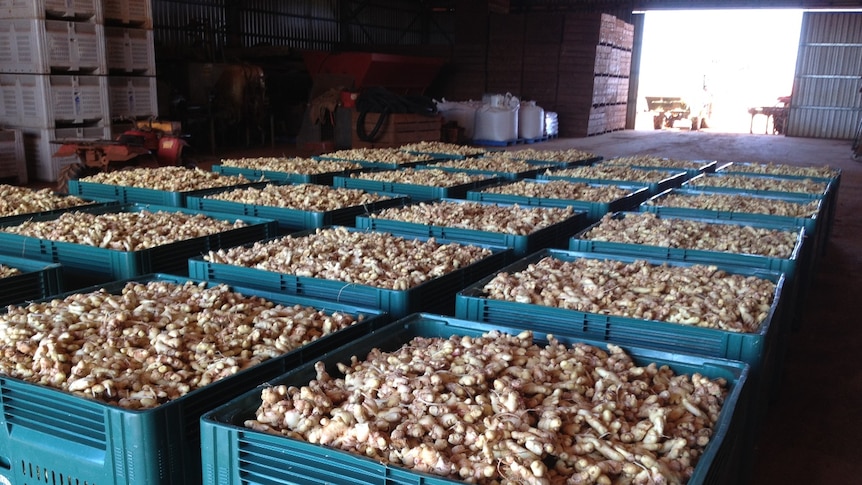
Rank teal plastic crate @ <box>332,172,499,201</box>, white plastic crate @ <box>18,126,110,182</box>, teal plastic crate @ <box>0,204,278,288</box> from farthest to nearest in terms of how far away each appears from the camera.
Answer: white plastic crate @ <box>18,126,110,182</box>
teal plastic crate @ <box>332,172,499,201</box>
teal plastic crate @ <box>0,204,278,288</box>

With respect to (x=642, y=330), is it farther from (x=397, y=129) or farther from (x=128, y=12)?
(x=397, y=129)

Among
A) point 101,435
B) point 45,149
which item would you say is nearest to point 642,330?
point 101,435

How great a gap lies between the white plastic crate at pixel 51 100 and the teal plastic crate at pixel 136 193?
189 inches

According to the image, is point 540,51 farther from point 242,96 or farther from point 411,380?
point 411,380

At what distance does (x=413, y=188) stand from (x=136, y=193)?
6.57ft

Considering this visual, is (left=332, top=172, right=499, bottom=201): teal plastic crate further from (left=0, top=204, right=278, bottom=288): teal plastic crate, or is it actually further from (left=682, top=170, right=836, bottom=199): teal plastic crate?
(left=682, top=170, right=836, bottom=199): teal plastic crate

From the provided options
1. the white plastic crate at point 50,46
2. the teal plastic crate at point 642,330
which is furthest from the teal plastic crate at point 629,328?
the white plastic crate at point 50,46

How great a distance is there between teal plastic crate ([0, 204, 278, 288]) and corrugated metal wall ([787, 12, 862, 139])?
21.6 metres

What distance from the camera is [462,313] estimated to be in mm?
2793

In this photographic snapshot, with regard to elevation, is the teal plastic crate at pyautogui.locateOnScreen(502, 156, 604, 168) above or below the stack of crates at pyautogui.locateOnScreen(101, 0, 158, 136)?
below

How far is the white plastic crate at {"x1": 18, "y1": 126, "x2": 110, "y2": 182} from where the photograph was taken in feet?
30.9

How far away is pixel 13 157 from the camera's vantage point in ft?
30.3

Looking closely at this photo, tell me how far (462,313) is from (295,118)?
14.4m

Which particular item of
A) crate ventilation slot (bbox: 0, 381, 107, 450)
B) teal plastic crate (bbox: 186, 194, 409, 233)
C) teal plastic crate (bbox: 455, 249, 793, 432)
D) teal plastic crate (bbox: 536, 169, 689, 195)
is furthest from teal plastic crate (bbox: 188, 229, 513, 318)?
teal plastic crate (bbox: 536, 169, 689, 195)
